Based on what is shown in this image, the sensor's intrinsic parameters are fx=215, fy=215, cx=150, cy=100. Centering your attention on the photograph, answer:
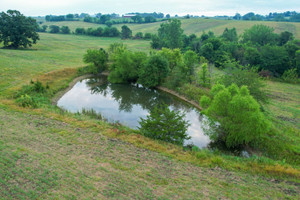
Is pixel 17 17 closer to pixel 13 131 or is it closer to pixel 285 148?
pixel 13 131

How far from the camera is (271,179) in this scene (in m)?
15.8

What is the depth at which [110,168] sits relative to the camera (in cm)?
1573

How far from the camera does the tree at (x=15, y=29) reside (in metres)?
64.3

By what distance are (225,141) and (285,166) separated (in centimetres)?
645

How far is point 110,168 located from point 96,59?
38.5 metres

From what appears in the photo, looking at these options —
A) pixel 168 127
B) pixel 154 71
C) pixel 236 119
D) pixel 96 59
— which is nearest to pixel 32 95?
pixel 96 59

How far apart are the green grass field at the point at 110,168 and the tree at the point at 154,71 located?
20.7 metres

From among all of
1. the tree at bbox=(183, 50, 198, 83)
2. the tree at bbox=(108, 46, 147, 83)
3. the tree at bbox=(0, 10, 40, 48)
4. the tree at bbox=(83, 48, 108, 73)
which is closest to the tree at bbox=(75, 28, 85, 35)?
the tree at bbox=(0, 10, 40, 48)

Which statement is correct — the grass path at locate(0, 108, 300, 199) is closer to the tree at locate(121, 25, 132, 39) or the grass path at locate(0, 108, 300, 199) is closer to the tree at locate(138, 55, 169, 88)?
the tree at locate(138, 55, 169, 88)

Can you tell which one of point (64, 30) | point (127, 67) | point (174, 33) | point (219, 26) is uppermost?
point (219, 26)

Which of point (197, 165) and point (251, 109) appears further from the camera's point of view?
point (251, 109)

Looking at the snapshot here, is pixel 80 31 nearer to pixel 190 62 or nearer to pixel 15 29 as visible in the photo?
pixel 15 29

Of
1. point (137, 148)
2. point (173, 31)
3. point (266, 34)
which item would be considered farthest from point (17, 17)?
point (266, 34)

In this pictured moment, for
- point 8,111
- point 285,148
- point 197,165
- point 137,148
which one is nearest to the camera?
point 197,165
